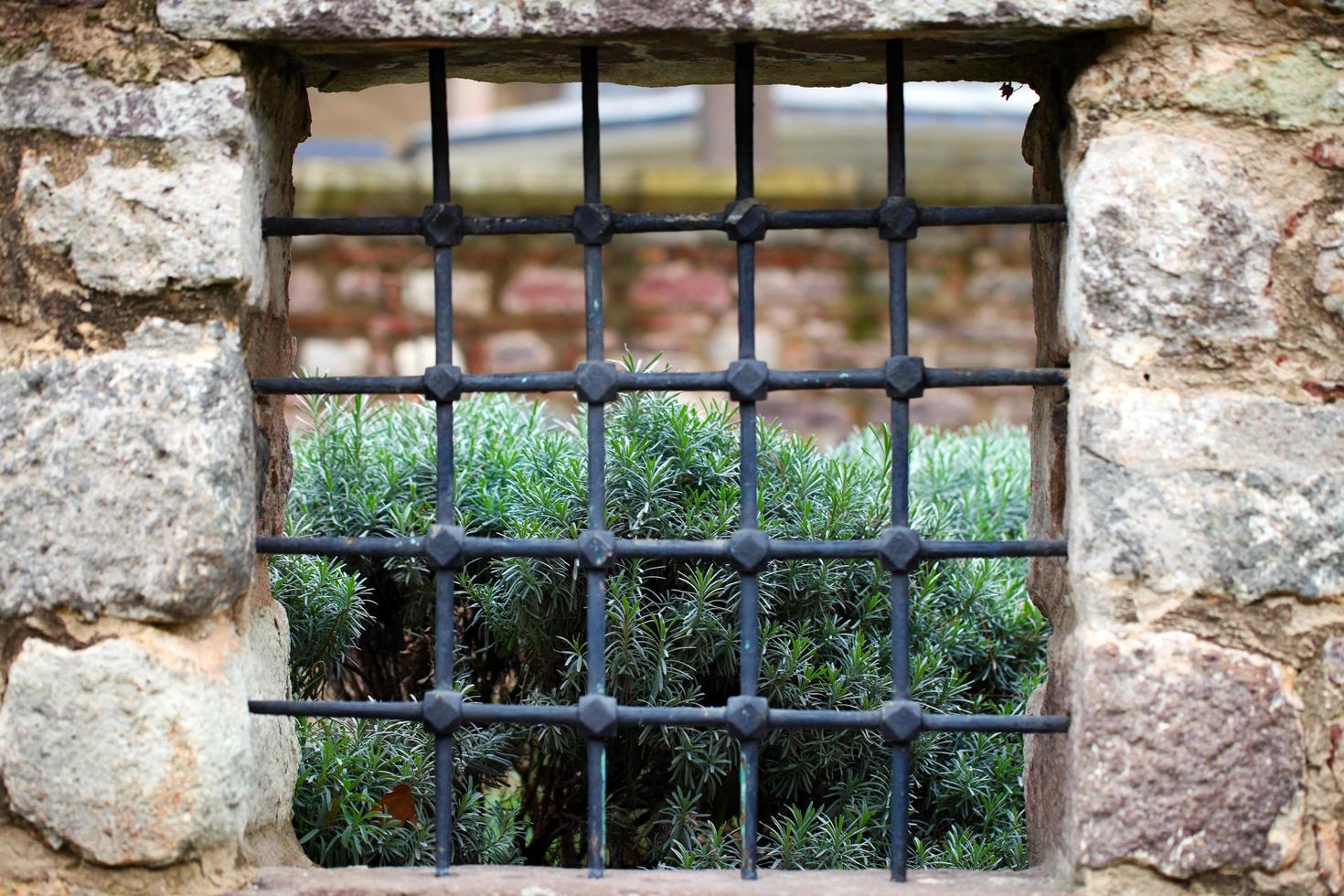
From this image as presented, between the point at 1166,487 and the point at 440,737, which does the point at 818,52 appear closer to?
the point at 1166,487

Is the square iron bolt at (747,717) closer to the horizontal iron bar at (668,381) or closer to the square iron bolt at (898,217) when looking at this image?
the horizontal iron bar at (668,381)

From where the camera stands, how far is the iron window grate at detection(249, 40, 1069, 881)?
165cm

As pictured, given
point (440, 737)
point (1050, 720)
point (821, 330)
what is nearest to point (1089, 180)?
point (1050, 720)

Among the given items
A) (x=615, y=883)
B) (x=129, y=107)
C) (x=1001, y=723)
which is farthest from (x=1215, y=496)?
(x=129, y=107)

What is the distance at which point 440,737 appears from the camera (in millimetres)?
1689

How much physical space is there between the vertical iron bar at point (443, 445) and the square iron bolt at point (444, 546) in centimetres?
2

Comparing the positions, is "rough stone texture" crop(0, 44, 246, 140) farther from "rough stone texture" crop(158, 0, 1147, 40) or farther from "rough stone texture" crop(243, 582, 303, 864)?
"rough stone texture" crop(243, 582, 303, 864)

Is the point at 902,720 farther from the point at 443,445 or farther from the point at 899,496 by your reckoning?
the point at 443,445

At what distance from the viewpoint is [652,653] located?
210cm

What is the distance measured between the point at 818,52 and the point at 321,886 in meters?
1.18

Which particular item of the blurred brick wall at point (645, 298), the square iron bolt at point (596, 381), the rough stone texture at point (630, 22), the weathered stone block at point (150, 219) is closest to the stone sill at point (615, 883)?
the square iron bolt at point (596, 381)

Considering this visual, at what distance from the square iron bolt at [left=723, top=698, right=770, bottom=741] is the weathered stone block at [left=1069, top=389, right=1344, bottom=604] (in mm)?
430

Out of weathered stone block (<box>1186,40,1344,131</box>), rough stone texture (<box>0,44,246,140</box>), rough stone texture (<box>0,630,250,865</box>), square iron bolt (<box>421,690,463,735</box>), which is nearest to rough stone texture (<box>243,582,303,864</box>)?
rough stone texture (<box>0,630,250,865</box>)

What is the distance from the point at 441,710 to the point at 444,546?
0.67 feet
